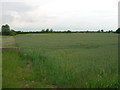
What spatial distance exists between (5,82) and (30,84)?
731mm

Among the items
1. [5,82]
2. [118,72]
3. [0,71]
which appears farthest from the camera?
[0,71]

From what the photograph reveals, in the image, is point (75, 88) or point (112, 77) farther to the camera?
point (112, 77)

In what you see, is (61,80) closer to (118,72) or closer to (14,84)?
(14,84)

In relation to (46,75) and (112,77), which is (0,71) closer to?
(46,75)

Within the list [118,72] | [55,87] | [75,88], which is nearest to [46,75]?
[55,87]

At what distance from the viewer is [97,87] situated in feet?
17.4

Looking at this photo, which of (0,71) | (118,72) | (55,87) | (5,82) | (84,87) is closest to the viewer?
(84,87)

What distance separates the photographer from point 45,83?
6.16 m

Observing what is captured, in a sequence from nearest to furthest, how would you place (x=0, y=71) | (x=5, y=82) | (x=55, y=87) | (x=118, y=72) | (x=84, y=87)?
(x=84, y=87), (x=55, y=87), (x=5, y=82), (x=118, y=72), (x=0, y=71)

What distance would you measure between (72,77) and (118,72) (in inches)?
61.0

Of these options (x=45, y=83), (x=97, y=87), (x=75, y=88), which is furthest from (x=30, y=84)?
(x=97, y=87)

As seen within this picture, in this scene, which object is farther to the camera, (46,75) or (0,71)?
(0,71)

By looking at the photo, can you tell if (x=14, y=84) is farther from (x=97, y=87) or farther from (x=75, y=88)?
(x=97, y=87)

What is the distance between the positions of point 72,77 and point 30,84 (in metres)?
1.21
